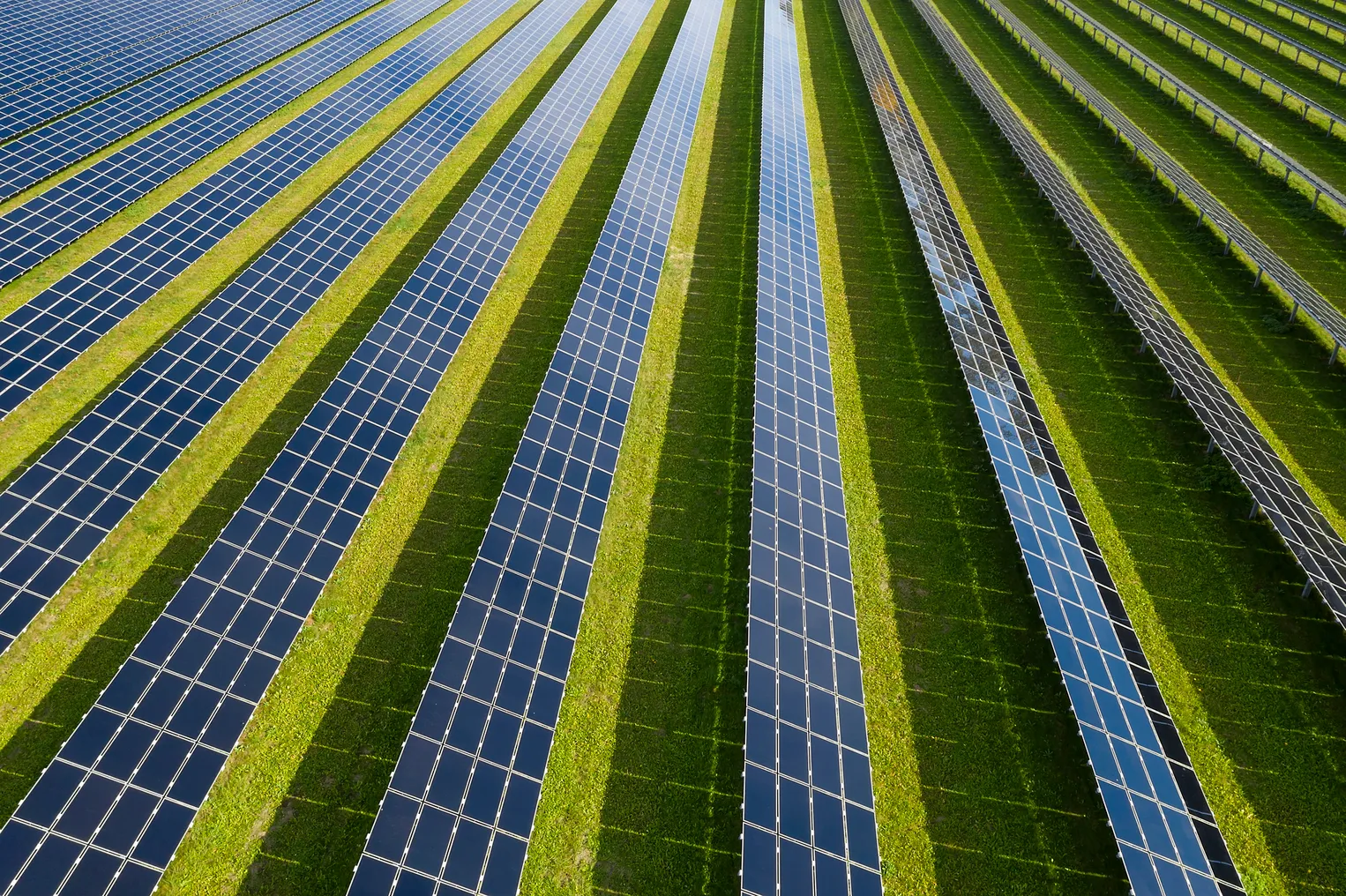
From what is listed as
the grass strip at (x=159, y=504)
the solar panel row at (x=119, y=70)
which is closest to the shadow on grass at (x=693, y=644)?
the grass strip at (x=159, y=504)

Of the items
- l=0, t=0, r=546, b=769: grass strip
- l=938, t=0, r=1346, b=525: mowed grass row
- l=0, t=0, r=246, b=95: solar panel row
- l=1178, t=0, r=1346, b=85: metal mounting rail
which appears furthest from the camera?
l=1178, t=0, r=1346, b=85: metal mounting rail

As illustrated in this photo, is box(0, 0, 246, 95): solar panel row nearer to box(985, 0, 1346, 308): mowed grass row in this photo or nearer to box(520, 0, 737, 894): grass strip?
box(520, 0, 737, 894): grass strip

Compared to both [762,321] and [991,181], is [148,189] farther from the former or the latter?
[991,181]

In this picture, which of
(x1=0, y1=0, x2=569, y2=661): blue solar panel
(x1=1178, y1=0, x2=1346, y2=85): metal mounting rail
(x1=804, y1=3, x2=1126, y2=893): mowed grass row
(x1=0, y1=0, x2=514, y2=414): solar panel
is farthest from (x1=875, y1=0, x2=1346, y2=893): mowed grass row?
(x1=1178, y1=0, x2=1346, y2=85): metal mounting rail

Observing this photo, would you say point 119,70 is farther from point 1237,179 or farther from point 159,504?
point 1237,179

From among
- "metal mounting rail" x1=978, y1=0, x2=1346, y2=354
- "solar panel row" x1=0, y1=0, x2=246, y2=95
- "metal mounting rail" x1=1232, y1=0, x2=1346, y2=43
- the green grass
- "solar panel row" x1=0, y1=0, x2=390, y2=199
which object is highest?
"metal mounting rail" x1=1232, y1=0, x2=1346, y2=43

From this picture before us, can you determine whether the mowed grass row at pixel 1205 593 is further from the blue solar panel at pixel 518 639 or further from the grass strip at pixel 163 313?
the grass strip at pixel 163 313

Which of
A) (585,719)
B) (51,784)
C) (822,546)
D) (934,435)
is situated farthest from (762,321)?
(51,784)
